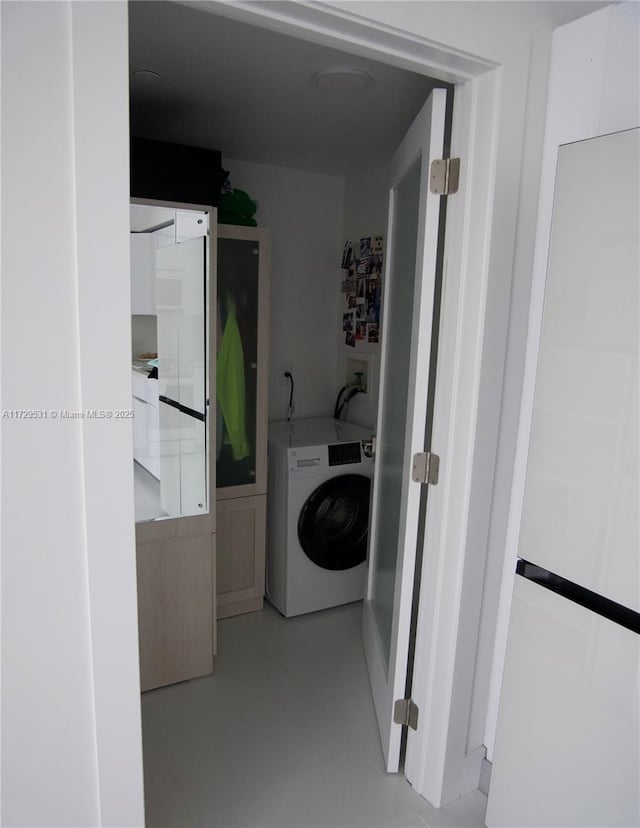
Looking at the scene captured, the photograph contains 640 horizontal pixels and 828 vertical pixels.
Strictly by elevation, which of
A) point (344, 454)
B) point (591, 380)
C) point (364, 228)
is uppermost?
point (364, 228)

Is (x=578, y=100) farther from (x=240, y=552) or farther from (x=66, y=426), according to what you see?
(x=240, y=552)

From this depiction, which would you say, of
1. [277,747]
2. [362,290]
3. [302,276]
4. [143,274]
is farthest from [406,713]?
[302,276]

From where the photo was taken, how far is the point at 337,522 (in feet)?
10.1

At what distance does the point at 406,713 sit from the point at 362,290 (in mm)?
2311

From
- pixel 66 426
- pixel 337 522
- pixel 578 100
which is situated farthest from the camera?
pixel 337 522

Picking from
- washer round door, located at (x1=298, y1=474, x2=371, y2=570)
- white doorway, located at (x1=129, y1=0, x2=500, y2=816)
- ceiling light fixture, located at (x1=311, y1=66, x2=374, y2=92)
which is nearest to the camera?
white doorway, located at (x1=129, y1=0, x2=500, y2=816)

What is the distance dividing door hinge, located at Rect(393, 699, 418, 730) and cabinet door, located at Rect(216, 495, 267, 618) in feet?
3.84

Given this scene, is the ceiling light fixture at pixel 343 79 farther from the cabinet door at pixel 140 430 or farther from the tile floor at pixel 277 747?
the tile floor at pixel 277 747

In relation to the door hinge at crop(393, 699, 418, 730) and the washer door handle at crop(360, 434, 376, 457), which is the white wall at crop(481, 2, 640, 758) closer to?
the door hinge at crop(393, 699, 418, 730)

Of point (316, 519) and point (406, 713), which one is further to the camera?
point (316, 519)

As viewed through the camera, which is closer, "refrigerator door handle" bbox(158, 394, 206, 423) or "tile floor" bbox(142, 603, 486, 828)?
"tile floor" bbox(142, 603, 486, 828)

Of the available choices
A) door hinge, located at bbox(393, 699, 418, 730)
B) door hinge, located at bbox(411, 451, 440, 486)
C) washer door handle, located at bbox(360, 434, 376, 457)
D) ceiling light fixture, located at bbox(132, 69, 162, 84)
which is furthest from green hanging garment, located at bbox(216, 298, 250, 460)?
door hinge, located at bbox(393, 699, 418, 730)

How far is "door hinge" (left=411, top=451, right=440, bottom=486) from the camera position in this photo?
5.81 ft

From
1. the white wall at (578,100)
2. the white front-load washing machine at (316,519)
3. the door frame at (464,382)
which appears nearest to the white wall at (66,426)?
the door frame at (464,382)
